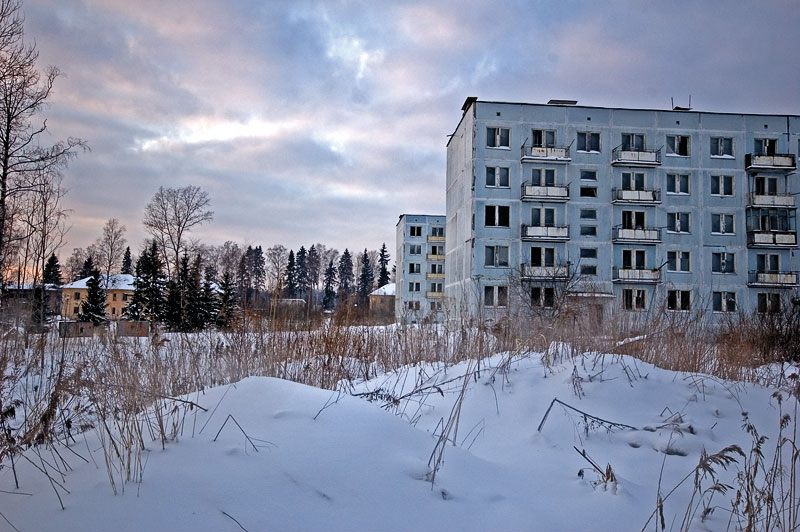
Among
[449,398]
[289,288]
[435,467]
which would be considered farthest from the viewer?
[289,288]

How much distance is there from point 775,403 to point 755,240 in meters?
32.6

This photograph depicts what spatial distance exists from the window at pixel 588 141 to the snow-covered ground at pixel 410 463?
29.8 metres

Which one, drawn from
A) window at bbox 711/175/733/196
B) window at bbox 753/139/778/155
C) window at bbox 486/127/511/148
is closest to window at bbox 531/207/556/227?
window at bbox 486/127/511/148

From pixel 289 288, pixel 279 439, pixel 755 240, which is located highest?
pixel 755 240

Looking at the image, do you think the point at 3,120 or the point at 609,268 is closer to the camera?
the point at 3,120

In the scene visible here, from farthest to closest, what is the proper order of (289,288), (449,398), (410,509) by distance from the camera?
(289,288) → (449,398) → (410,509)

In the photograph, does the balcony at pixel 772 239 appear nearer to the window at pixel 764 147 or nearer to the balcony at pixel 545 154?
the window at pixel 764 147

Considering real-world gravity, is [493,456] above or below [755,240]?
below

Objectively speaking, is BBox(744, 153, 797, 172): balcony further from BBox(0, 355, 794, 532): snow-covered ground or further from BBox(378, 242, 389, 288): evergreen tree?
BBox(378, 242, 389, 288): evergreen tree

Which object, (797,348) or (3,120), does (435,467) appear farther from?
(3,120)

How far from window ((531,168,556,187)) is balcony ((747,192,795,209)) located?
41.3 ft

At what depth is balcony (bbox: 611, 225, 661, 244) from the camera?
30906 mm

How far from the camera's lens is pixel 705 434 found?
3877mm

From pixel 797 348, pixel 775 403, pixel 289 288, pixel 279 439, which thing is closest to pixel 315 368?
pixel 289 288
